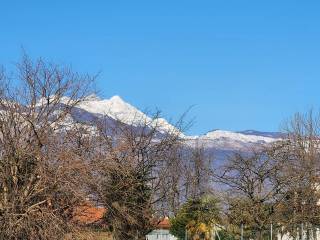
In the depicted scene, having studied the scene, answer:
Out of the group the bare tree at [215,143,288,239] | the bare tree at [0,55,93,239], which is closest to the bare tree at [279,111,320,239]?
the bare tree at [215,143,288,239]

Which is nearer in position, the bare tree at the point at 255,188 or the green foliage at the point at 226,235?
the bare tree at the point at 255,188

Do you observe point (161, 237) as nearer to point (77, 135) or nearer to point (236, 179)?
point (236, 179)

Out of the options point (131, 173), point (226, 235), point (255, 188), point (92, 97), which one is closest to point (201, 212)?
point (226, 235)

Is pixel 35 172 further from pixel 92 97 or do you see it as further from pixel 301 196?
pixel 301 196

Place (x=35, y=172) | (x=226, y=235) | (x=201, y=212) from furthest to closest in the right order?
(x=226, y=235), (x=201, y=212), (x=35, y=172)

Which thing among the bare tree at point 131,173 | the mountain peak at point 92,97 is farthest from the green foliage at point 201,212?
the mountain peak at point 92,97

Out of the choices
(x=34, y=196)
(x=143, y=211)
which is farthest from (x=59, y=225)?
(x=143, y=211)

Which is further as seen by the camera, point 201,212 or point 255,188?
point 201,212

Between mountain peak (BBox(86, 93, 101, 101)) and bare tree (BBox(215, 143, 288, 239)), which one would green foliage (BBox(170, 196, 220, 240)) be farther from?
mountain peak (BBox(86, 93, 101, 101))

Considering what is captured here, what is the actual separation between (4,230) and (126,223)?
11.1m

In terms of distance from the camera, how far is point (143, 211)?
32750 mm

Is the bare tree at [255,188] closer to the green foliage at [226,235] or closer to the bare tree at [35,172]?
the green foliage at [226,235]

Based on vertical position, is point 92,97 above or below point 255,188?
above

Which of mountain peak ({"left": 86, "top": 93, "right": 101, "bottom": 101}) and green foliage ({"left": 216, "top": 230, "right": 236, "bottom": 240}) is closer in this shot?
mountain peak ({"left": 86, "top": 93, "right": 101, "bottom": 101})
